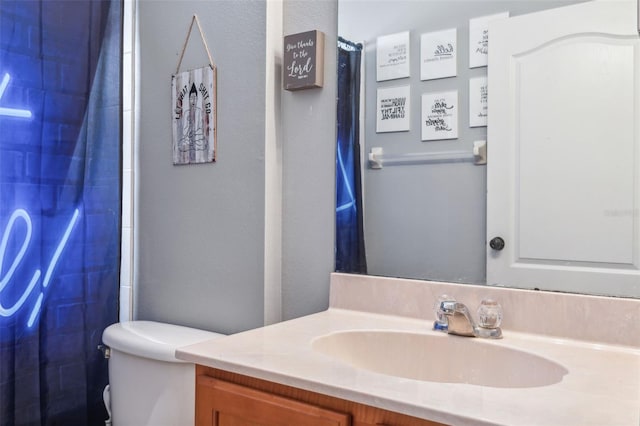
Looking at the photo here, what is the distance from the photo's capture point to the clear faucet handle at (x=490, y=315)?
3.51ft

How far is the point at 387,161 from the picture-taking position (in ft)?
4.35

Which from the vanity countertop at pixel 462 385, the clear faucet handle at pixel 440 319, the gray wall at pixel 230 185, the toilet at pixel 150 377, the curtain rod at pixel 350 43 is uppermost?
the curtain rod at pixel 350 43

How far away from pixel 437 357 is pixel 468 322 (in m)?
0.10

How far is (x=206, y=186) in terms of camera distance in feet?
5.24

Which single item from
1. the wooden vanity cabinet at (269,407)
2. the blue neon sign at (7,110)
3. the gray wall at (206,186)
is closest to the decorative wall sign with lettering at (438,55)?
the gray wall at (206,186)

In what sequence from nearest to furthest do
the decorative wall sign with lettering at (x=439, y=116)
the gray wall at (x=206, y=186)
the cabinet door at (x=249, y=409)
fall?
the cabinet door at (x=249, y=409)
the decorative wall sign with lettering at (x=439, y=116)
the gray wall at (x=206, y=186)

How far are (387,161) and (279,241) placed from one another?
40 centimetres

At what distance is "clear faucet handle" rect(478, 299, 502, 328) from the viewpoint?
1071 mm

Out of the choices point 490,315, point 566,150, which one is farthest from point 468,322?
point 566,150

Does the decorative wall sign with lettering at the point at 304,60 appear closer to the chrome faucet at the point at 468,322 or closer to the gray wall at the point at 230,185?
the gray wall at the point at 230,185

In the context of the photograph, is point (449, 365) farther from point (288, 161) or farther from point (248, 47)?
point (248, 47)

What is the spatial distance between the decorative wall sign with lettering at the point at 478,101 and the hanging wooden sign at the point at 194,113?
0.77 meters

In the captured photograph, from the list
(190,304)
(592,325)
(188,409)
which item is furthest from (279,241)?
(592,325)

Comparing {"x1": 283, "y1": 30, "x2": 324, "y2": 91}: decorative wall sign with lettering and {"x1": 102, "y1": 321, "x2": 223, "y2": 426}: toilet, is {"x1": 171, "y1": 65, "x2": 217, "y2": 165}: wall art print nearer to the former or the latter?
{"x1": 283, "y1": 30, "x2": 324, "y2": 91}: decorative wall sign with lettering
